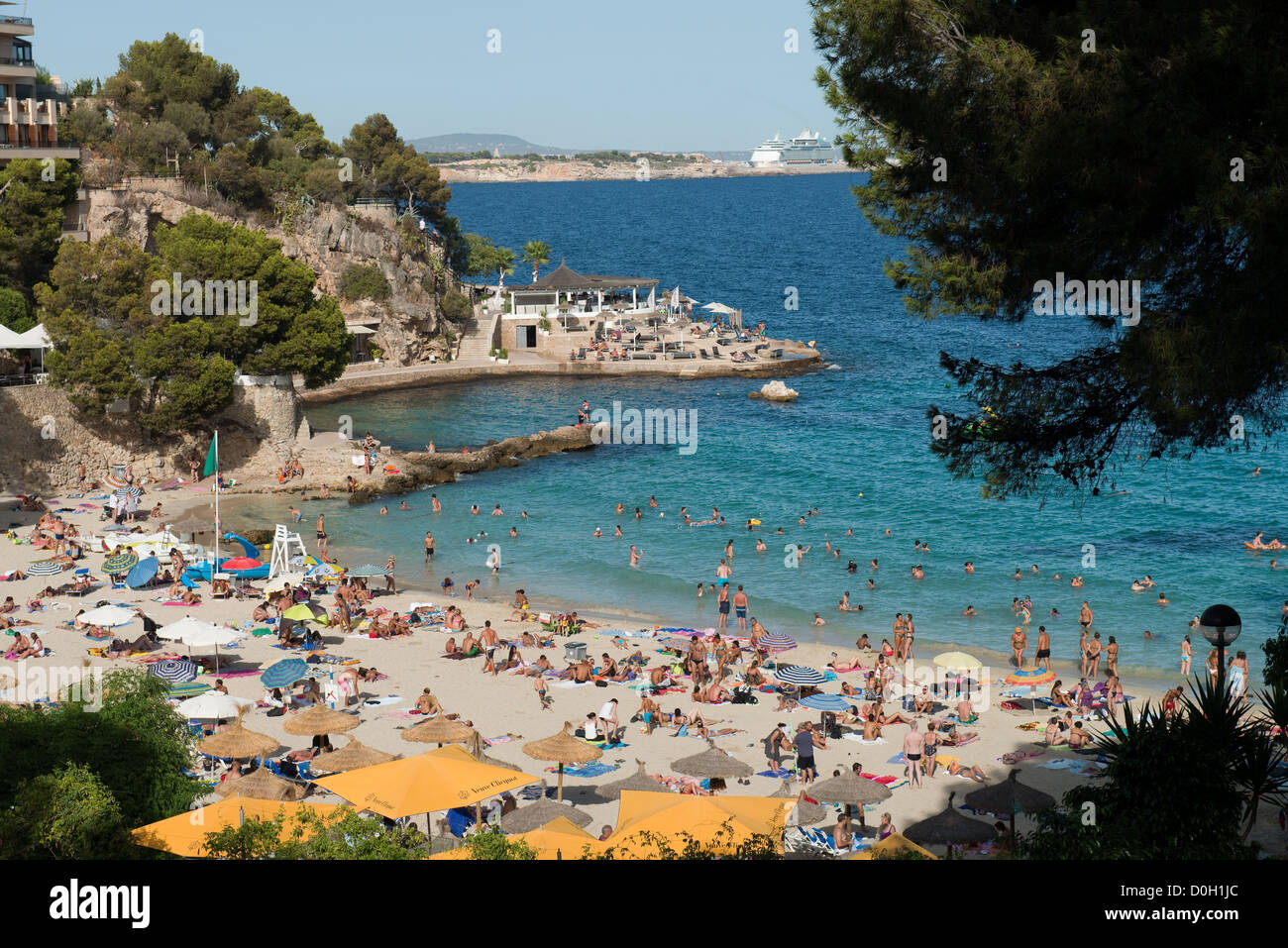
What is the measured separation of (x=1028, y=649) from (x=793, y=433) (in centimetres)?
2536

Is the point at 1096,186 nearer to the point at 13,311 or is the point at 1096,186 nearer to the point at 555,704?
the point at 555,704

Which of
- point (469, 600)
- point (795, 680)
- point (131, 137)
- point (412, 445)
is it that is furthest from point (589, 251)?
point (795, 680)

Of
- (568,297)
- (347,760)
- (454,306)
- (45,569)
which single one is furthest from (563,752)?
(568,297)

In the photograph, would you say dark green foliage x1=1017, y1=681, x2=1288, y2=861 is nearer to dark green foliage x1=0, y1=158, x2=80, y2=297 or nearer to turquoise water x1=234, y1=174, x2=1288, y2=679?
turquoise water x1=234, y1=174, x2=1288, y2=679

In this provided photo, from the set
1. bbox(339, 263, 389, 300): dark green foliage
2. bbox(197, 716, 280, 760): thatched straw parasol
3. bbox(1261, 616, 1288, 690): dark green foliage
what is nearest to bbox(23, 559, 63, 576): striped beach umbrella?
bbox(197, 716, 280, 760): thatched straw parasol

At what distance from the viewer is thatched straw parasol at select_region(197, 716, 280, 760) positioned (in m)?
18.5

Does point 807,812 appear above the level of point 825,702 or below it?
above

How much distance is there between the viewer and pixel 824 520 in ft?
133

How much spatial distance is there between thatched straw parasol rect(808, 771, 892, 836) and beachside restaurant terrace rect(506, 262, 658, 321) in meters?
57.3

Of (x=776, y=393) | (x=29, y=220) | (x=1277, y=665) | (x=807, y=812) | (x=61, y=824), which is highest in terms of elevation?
(x=29, y=220)

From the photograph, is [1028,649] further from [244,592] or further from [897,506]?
[244,592]

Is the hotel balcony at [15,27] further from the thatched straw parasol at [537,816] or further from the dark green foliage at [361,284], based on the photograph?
the thatched straw parasol at [537,816]

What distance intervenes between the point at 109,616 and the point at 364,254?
4073 centimetres
